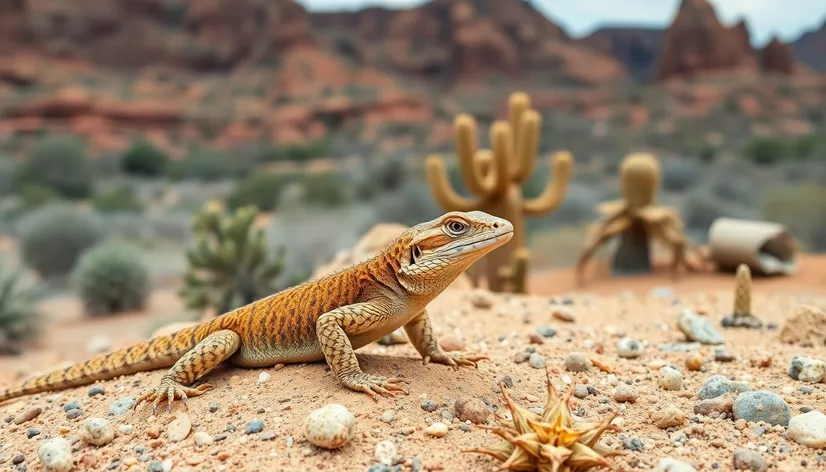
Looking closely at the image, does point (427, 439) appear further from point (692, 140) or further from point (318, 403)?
point (692, 140)

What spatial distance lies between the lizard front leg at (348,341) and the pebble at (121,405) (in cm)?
134

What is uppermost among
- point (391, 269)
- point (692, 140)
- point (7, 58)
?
point (7, 58)

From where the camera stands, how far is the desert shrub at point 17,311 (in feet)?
33.2

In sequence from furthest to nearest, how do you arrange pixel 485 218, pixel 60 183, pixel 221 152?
pixel 221 152 → pixel 60 183 → pixel 485 218

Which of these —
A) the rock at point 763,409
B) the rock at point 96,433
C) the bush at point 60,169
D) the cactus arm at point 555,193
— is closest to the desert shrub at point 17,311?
the rock at point 96,433

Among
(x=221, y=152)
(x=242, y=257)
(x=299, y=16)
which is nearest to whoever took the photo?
(x=242, y=257)

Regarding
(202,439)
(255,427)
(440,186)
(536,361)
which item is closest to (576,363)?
(536,361)

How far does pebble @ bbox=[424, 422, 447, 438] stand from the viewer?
3611 millimetres

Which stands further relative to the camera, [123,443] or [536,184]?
[536,184]

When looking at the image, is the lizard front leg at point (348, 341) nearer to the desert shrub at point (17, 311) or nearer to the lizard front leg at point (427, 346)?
the lizard front leg at point (427, 346)

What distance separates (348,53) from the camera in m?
58.2

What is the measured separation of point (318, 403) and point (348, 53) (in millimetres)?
56858

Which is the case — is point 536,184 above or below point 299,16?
below

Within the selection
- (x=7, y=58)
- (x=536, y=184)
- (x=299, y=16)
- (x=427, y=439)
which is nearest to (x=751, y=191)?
(x=536, y=184)
